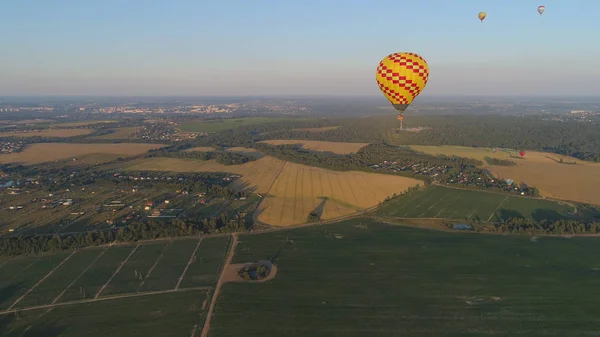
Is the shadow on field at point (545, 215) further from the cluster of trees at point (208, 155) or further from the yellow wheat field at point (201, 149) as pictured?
the yellow wheat field at point (201, 149)

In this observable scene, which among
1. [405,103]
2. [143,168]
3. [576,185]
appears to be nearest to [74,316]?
[405,103]

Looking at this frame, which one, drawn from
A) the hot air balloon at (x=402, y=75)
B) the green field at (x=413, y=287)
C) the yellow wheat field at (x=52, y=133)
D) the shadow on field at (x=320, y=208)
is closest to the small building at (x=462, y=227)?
the green field at (x=413, y=287)

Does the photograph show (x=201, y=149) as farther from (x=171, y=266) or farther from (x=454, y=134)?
(x=454, y=134)

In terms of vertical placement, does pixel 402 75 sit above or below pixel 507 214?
above

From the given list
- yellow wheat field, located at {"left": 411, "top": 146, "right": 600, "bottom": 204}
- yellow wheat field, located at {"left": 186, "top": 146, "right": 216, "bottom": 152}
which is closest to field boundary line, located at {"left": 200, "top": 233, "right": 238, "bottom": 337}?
yellow wheat field, located at {"left": 411, "top": 146, "right": 600, "bottom": 204}

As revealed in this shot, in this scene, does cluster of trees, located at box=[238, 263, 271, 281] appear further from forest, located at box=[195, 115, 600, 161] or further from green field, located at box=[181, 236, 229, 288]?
forest, located at box=[195, 115, 600, 161]

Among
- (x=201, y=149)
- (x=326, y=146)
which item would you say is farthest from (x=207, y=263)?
(x=326, y=146)
